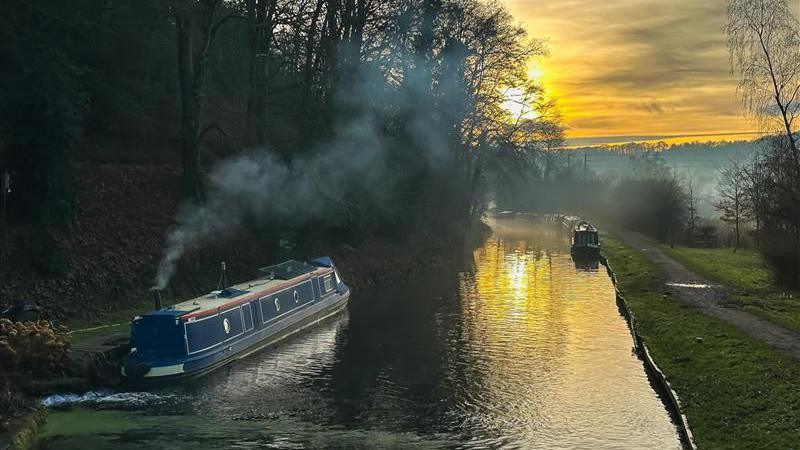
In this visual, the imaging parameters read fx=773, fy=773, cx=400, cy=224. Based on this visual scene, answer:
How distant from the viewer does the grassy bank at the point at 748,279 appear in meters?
28.5

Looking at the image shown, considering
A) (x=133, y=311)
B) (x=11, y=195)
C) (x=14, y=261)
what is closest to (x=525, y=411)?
Answer: (x=133, y=311)

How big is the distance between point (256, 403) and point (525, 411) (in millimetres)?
6889

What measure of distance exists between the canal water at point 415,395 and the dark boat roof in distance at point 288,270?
2.40 m

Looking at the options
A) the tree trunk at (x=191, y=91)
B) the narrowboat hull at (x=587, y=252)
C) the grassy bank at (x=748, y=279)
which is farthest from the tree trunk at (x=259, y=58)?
the narrowboat hull at (x=587, y=252)

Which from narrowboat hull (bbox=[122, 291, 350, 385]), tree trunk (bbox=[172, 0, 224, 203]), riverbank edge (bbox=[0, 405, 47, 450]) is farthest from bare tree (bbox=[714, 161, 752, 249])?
riverbank edge (bbox=[0, 405, 47, 450])

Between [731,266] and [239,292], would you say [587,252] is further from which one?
[239,292]

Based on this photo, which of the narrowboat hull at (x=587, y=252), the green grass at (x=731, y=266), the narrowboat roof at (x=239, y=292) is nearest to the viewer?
the narrowboat roof at (x=239, y=292)

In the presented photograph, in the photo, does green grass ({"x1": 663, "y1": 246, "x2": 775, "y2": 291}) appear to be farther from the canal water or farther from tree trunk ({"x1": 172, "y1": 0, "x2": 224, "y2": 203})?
tree trunk ({"x1": 172, "y1": 0, "x2": 224, "y2": 203})

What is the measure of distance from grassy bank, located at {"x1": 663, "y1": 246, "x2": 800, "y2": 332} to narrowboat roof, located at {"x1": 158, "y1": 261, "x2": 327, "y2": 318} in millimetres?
17741

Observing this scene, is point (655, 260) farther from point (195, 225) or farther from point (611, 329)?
point (195, 225)

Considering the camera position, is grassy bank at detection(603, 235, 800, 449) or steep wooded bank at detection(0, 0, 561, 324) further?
steep wooded bank at detection(0, 0, 561, 324)

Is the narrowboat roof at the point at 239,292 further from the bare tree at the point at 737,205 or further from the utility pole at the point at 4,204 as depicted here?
the bare tree at the point at 737,205

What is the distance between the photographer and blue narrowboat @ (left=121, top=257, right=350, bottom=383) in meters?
22.1

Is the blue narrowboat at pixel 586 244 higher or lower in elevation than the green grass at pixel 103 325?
higher
